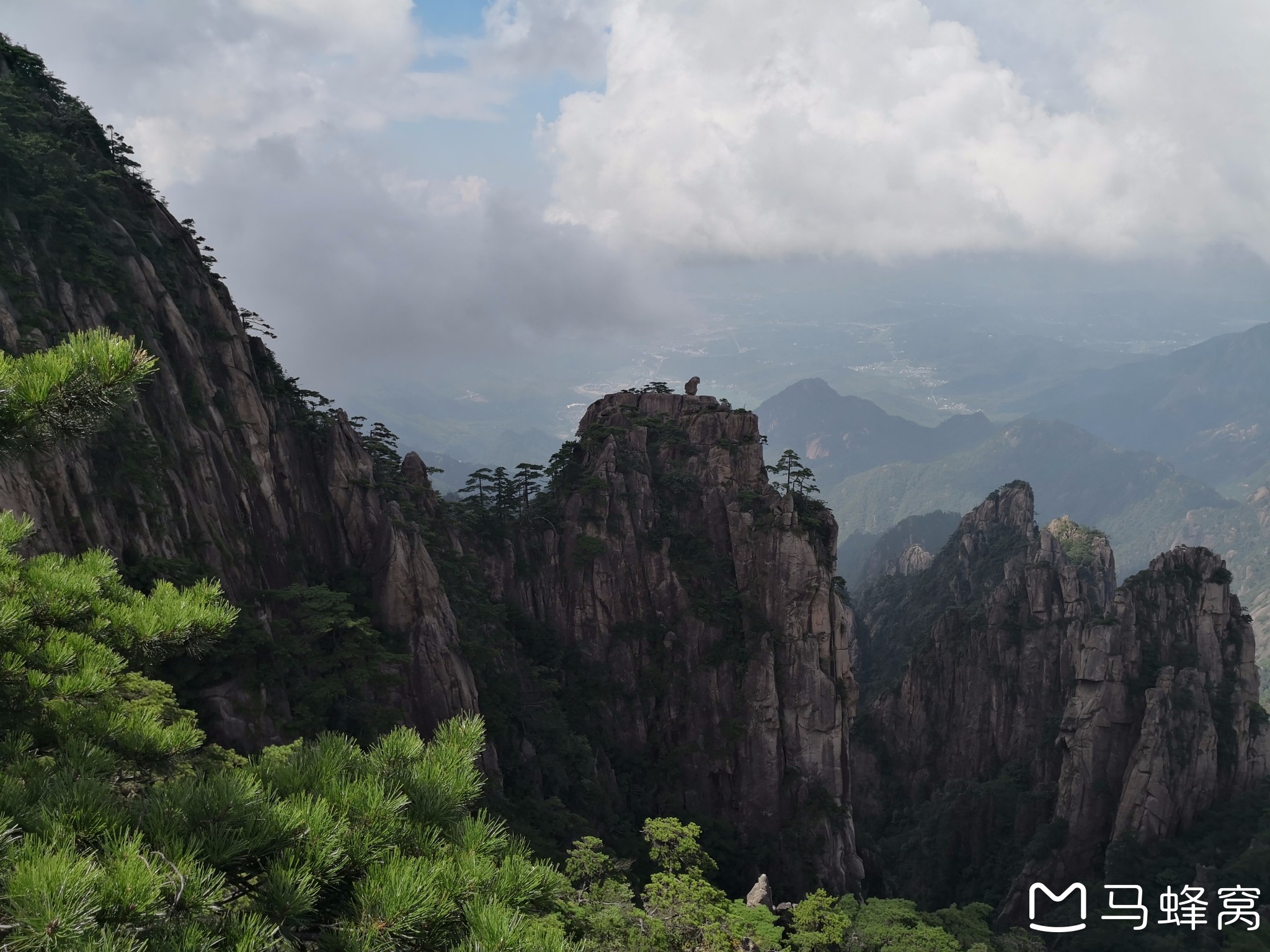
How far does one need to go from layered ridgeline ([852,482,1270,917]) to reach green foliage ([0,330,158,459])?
2164 inches

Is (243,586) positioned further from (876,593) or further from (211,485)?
(876,593)

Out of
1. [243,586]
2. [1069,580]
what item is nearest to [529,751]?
[243,586]

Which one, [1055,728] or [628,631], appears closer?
[628,631]

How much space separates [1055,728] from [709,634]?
109 ft

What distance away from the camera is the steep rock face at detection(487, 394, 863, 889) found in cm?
4594

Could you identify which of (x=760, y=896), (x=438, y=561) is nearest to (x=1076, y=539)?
(x=760, y=896)

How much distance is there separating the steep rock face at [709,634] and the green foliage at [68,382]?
39.7 meters

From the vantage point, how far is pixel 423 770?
6.36 meters

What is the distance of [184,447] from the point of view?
27.8 m

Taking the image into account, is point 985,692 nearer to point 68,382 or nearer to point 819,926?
point 819,926

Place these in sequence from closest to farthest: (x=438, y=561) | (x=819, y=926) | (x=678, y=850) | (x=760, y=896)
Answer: (x=819, y=926) < (x=678, y=850) < (x=760, y=896) < (x=438, y=561)

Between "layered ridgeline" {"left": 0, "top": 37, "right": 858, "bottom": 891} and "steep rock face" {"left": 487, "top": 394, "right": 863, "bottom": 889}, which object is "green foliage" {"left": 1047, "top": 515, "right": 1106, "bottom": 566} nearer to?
"layered ridgeline" {"left": 0, "top": 37, "right": 858, "bottom": 891}

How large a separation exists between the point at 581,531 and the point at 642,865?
61.5 feet

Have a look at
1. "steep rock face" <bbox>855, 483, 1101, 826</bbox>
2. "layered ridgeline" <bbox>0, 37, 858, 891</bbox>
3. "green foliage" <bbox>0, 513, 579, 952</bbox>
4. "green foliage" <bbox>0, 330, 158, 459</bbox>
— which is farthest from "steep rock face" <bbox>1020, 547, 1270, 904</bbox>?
"green foliage" <bbox>0, 330, 158, 459</bbox>
